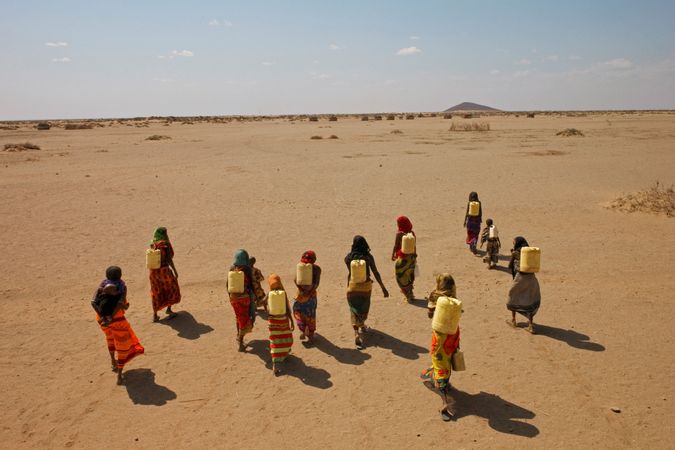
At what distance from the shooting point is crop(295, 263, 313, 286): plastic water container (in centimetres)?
674

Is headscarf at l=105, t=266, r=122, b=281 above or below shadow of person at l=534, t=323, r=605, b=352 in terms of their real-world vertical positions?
above

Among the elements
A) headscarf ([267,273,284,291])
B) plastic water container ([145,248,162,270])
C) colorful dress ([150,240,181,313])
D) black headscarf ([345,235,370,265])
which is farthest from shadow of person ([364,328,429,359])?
plastic water container ([145,248,162,270])

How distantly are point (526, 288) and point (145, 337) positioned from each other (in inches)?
248

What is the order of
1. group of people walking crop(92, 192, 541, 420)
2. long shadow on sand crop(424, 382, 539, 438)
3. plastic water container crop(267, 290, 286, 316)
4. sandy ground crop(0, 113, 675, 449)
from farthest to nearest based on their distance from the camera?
plastic water container crop(267, 290, 286, 316) < group of people walking crop(92, 192, 541, 420) < sandy ground crop(0, 113, 675, 449) < long shadow on sand crop(424, 382, 539, 438)

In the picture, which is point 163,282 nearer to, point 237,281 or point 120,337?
point 120,337

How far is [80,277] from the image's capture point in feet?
33.6

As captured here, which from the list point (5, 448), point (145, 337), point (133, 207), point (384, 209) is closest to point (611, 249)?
point (384, 209)

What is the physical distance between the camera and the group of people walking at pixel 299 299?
18.1ft

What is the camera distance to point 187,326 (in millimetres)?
7941

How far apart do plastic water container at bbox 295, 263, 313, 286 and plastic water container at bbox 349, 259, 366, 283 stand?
2.18 feet

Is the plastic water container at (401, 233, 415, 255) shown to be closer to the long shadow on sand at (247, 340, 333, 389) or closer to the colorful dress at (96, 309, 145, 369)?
the long shadow on sand at (247, 340, 333, 389)

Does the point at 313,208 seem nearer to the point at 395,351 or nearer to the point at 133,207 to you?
the point at 133,207

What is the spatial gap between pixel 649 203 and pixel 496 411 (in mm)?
12695

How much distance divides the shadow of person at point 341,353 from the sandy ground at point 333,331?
4 centimetres
